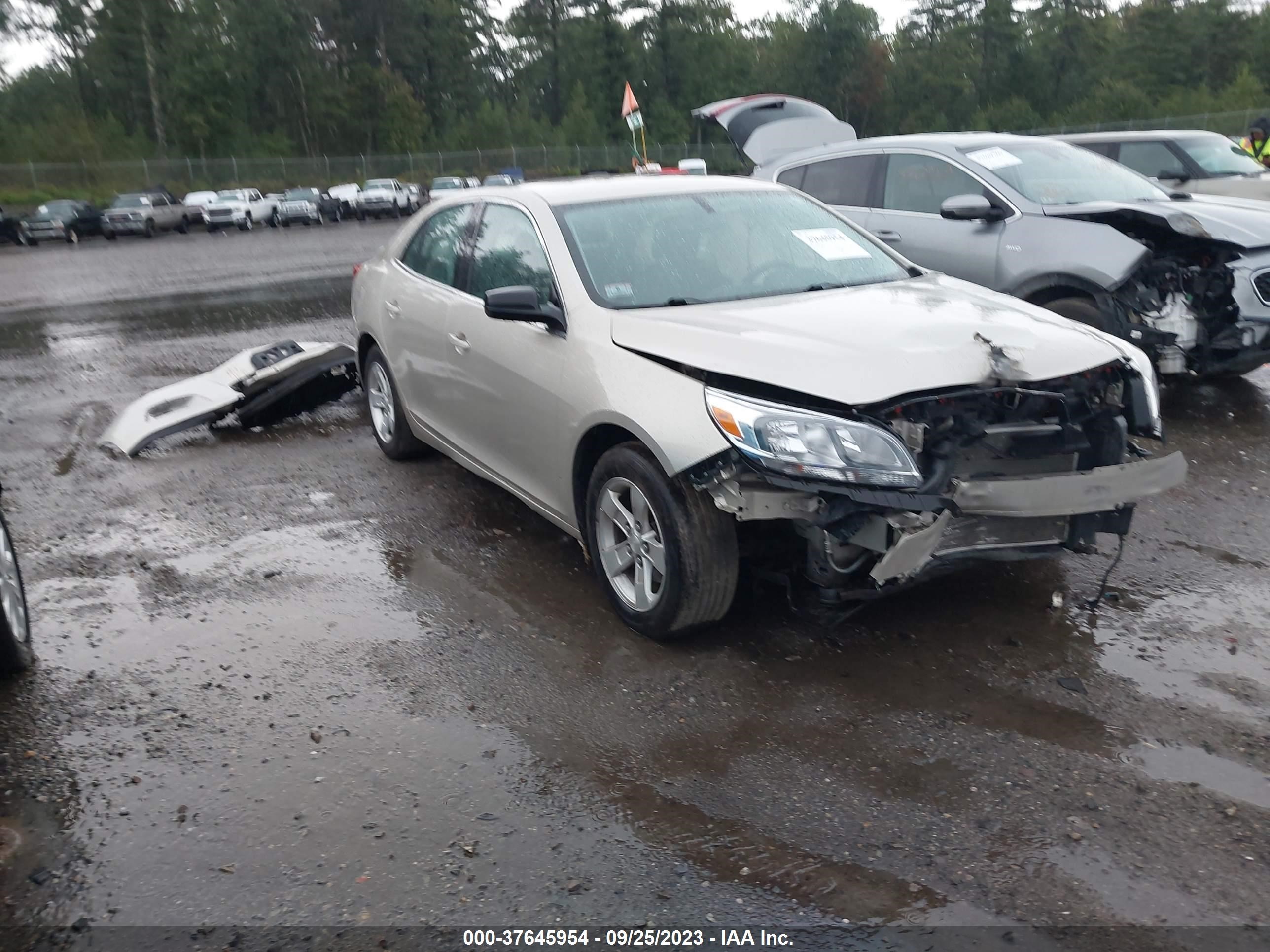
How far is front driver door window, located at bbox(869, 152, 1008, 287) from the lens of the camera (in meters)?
7.95

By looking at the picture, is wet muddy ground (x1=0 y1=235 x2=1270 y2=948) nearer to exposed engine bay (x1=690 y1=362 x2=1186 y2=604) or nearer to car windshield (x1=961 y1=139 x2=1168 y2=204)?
exposed engine bay (x1=690 y1=362 x2=1186 y2=604)

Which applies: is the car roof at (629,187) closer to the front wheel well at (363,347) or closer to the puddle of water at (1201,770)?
the front wheel well at (363,347)

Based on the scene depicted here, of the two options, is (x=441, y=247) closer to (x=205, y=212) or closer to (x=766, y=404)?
(x=766, y=404)

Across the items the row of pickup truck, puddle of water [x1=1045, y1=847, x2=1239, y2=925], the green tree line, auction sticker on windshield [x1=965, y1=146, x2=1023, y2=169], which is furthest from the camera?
the green tree line

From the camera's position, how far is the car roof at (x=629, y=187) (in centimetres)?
538

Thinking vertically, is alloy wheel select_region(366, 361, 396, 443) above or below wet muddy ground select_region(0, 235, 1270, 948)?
above

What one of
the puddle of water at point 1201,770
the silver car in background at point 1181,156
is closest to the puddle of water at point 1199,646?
the puddle of water at point 1201,770

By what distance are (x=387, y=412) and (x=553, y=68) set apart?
90328mm

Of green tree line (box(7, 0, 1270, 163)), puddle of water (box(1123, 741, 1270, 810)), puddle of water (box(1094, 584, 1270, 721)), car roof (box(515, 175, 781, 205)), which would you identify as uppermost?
green tree line (box(7, 0, 1270, 163))

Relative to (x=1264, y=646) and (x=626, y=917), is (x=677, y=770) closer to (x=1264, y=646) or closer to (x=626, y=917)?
(x=626, y=917)

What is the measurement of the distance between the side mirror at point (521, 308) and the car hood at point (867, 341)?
0.29m

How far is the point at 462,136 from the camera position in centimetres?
7456

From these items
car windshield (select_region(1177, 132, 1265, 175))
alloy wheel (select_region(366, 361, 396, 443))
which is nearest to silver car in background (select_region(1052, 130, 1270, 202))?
car windshield (select_region(1177, 132, 1265, 175))

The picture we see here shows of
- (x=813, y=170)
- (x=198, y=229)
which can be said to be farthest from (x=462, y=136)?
(x=813, y=170)
